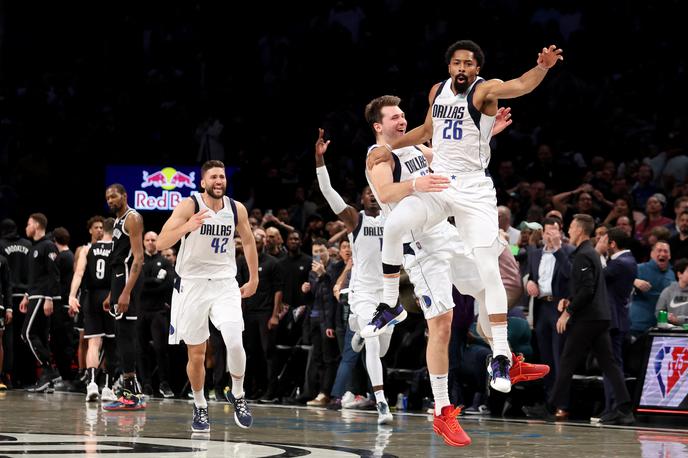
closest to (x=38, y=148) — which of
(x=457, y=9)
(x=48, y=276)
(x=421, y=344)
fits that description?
(x=48, y=276)

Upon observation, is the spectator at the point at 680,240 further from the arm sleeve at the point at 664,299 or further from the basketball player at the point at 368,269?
the basketball player at the point at 368,269

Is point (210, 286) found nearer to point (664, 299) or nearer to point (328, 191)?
point (328, 191)

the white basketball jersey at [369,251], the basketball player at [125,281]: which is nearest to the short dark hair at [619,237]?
the white basketball jersey at [369,251]

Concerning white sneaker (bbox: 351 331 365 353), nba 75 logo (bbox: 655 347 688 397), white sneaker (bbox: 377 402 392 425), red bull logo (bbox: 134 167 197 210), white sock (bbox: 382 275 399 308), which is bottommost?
white sneaker (bbox: 377 402 392 425)

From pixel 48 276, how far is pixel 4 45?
381 inches

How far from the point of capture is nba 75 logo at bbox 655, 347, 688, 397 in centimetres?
1275

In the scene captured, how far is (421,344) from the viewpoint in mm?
14844

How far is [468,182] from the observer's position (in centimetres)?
881

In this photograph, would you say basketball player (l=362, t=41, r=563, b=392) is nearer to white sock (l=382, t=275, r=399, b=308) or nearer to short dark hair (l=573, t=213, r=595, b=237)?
white sock (l=382, t=275, r=399, b=308)

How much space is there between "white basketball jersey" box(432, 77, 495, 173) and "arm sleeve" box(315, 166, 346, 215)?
10.8 ft

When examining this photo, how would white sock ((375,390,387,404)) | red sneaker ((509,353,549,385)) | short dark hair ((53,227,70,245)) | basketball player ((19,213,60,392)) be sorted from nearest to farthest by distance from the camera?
red sneaker ((509,353,549,385)), white sock ((375,390,387,404)), basketball player ((19,213,60,392)), short dark hair ((53,227,70,245))

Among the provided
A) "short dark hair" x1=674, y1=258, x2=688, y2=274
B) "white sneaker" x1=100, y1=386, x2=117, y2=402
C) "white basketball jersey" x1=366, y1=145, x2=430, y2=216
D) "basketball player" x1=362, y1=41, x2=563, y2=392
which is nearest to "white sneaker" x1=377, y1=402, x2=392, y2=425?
"white basketball jersey" x1=366, y1=145, x2=430, y2=216

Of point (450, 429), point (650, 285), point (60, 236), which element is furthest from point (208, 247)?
point (60, 236)

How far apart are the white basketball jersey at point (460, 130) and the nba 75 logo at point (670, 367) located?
4962 millimetres
